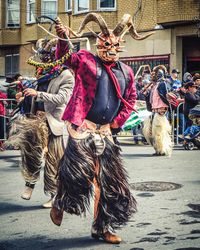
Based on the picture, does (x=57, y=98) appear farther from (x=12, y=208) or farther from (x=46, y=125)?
(x=12, y=208)

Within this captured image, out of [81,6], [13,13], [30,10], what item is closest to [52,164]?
[81,6]

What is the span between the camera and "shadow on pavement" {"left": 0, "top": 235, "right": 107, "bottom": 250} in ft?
16.5

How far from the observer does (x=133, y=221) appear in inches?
232

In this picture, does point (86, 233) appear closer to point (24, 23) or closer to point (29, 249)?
point (29, 249)

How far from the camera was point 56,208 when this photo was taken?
520cm

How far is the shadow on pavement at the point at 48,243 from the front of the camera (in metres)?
5.04

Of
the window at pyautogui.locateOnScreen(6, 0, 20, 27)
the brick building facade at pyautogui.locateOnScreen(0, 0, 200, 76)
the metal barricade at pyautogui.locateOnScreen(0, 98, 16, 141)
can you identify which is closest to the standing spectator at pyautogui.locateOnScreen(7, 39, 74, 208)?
the metal barricade at pyautogui.locateOnScreen(0, 98, 16, 141)

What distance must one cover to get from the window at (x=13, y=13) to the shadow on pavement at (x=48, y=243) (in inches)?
1090

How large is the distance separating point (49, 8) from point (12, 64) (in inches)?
182

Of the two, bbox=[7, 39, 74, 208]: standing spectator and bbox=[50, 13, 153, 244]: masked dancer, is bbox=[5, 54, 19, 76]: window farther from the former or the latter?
bbox=[50, 13, 153, 244]: masked dancer

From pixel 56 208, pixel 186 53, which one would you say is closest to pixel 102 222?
pixel 56 208

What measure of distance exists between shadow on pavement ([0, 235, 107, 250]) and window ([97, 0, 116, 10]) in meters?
20.8

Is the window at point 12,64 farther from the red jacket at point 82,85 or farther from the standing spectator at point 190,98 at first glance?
the red jacket at point 82,85

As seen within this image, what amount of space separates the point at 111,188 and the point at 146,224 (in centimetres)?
92
